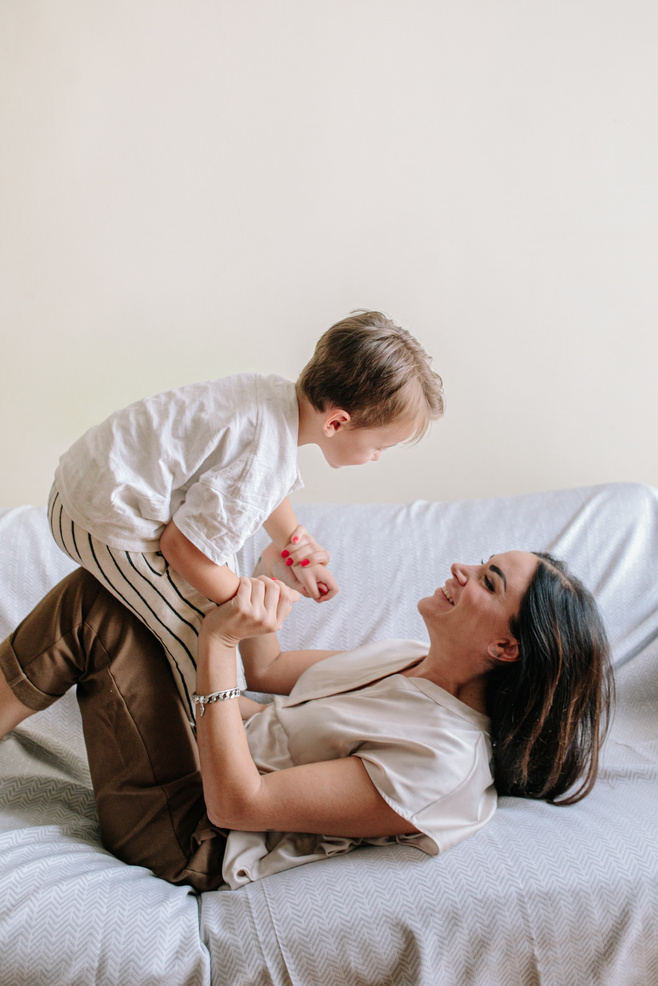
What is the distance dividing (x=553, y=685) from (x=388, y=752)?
0.29 m

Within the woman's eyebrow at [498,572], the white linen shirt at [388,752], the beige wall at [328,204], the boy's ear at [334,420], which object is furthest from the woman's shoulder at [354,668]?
the beige wall at [328,204]

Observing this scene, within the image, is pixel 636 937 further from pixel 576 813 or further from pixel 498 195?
pixel 498 195

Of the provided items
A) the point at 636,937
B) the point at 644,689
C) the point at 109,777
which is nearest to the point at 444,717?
the point at 636,937

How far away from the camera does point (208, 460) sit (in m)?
1.08

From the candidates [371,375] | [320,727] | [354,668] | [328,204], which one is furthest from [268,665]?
[328,204]

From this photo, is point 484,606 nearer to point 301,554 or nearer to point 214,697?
point 301,554

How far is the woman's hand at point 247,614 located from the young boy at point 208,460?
3 cm

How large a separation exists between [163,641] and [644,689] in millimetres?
1080

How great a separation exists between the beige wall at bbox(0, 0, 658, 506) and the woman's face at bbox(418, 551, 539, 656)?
97cm

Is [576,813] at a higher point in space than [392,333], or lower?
lower

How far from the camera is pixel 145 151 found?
1.95 metres

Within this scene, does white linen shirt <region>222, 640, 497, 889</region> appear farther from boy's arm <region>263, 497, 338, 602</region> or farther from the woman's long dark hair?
boy's arm <region>263, 497, 338, 602</region>

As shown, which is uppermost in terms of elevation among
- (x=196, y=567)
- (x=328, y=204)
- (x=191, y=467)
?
(x=328, y=204)

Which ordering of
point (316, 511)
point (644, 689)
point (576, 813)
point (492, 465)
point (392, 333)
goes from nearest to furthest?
point (392, 333)
point (576, 813)
point (644, 689)
point (316, 511)
point (492, 465)
